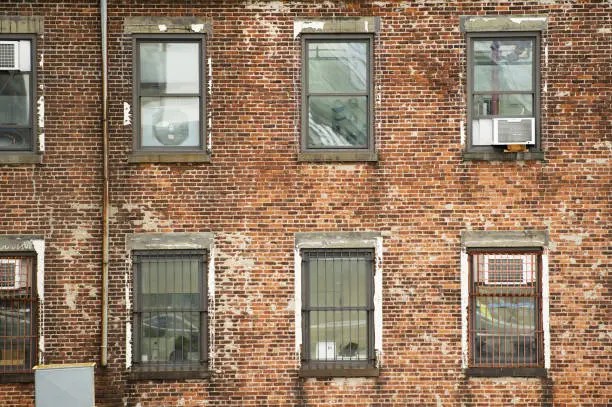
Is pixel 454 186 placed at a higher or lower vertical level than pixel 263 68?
lower

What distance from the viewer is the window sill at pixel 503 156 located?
39.3 feet

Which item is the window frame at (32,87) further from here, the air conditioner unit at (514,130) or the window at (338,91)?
the air conditioner unit at (514,130)

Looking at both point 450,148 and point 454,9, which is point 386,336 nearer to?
point 450,148

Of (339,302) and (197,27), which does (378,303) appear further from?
(197,27)

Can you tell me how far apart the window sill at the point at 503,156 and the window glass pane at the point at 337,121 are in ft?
5.40

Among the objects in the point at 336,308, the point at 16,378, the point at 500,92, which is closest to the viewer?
the point at 16,378

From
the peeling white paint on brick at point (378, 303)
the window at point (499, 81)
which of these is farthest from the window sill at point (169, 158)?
the window at point (499, 81)

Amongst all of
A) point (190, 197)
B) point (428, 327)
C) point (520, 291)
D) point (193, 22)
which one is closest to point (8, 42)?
point (193, 22)

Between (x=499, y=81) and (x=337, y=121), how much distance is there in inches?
102

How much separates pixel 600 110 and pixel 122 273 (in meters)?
7.77

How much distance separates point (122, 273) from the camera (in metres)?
12.0

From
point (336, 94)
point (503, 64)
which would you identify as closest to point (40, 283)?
point (336, 94)

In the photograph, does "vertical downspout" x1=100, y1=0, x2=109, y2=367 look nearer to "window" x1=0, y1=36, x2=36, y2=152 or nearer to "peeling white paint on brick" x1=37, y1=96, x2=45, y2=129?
"peeling white paint on brick" x1=37, y1=96, x2=45, y2=129

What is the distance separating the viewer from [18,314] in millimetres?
11984
